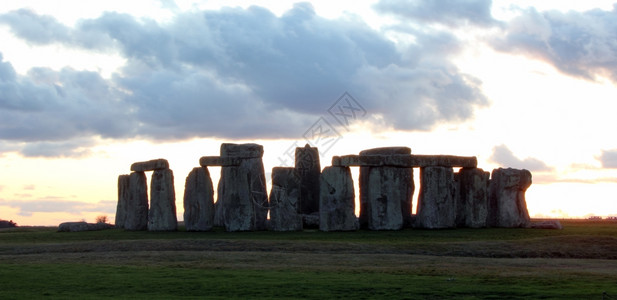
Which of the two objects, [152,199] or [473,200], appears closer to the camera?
[152,199]

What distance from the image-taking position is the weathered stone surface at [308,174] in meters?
35.2

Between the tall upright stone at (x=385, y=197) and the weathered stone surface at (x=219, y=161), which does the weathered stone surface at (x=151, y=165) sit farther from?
the tall upright stone at (x=385, y=197)

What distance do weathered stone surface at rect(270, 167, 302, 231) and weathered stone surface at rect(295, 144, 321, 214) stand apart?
412 cm

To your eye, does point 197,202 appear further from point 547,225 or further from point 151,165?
point 547,225

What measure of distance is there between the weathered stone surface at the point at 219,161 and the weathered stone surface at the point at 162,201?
4.59 ft

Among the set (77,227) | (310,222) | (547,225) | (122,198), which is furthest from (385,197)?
(77,227)

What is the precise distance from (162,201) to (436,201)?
10302mm

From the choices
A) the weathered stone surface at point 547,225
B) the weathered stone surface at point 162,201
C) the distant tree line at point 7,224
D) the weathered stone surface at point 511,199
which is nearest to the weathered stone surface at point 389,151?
the weathered stone surface at point 511,199

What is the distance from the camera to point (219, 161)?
31391 millimetres

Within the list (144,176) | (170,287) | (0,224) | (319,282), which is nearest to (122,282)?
(170,287)

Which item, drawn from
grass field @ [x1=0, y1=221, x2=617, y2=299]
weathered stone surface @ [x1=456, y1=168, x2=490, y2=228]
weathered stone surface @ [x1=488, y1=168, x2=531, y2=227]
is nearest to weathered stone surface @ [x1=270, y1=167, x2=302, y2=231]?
grass field @ [x1=0, y1=221, x2=617, y2=299]

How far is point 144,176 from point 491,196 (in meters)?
13.8

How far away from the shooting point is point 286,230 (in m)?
30.4

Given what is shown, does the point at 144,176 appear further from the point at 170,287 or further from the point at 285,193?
the point at 170,287
